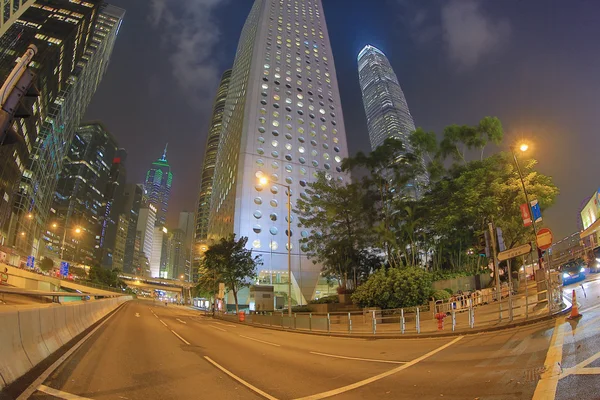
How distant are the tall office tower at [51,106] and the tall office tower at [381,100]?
67131 mm

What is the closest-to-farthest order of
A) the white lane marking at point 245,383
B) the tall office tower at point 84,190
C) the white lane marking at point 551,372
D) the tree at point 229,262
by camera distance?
1. the white lane marking at point 551,372
2. the white lane marking at point 245,383
3. the tree at point 229,262
4. the tall office tower at point 84,190

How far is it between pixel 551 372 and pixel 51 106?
79138 mm

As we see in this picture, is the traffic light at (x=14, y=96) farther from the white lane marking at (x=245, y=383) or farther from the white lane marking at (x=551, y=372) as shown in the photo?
the white lane marking at (x=551, y=372)

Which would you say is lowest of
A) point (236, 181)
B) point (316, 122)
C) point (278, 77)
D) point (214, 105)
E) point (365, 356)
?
point (365, 356)

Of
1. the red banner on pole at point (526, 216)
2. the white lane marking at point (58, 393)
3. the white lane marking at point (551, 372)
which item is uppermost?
the red banner on pole at point (526, 216)

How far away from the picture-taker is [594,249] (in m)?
50.8

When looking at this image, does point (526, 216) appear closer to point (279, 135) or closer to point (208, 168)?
point (279, 135)

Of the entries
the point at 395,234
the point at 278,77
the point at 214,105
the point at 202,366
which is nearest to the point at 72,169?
the point at 214,105

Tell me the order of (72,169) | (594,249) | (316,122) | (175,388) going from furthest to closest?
(72,169) < (316,122) < (594,249) < (175,388)

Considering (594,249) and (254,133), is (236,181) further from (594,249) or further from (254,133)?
(594,249)

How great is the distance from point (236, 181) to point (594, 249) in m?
61.8

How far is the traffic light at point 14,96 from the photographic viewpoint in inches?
245

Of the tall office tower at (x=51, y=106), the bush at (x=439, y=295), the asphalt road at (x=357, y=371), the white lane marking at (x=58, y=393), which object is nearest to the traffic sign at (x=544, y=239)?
the asphalt road at (x=357, y=371)

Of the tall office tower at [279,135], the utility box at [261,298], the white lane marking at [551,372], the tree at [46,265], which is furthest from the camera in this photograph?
the tree at [46,265]
